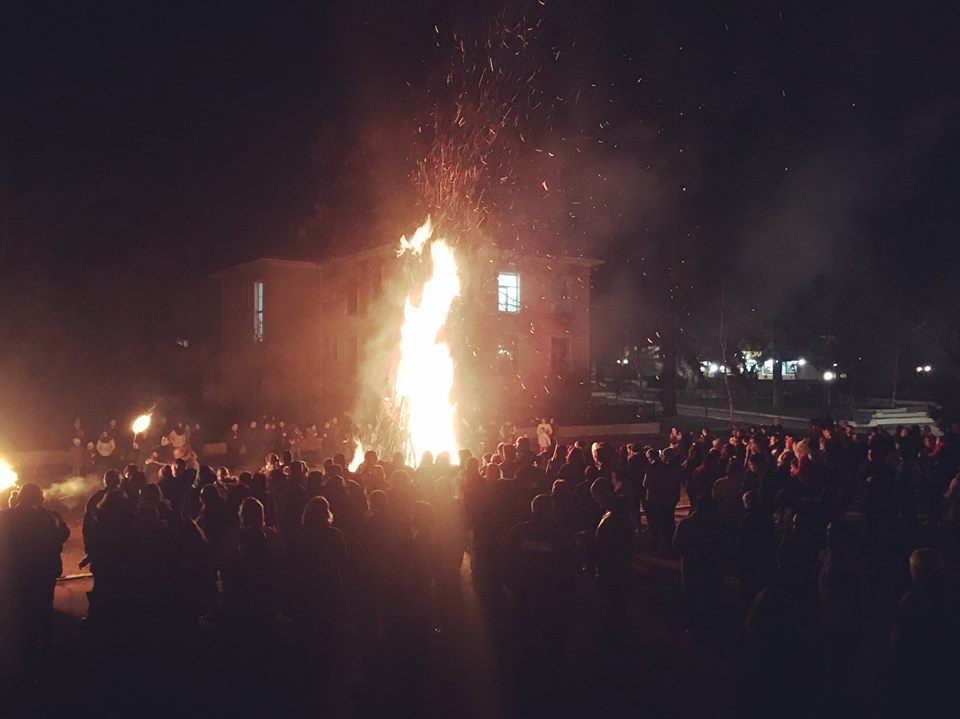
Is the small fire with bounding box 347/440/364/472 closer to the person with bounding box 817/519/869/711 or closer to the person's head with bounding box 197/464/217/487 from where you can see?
the person's head with bounding box 197/464/217/487

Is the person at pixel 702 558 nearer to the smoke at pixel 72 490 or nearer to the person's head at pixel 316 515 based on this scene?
the person's head at pixel 316 515

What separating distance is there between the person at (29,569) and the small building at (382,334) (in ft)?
61.6

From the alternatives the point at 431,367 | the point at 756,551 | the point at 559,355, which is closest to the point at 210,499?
the point at 756,551

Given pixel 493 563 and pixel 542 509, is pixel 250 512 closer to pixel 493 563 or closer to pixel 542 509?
pixel 542 509

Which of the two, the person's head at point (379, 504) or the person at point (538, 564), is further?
the person's head at point (379, 504)

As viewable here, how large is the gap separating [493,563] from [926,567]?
14.5 feet

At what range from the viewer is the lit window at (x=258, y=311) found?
3212 centimetres

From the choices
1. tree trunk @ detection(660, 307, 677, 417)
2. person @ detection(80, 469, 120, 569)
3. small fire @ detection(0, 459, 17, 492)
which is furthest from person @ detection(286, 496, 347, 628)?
tree trunk @ detection(660, 307, 677, 417)

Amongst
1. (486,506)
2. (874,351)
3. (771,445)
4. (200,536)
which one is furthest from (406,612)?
(874,351)

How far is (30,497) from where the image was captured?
6.55 metres

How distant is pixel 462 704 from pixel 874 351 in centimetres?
4785

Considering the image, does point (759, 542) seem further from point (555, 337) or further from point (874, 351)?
point (874, 351)

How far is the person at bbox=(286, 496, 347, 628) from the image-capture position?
5.44m

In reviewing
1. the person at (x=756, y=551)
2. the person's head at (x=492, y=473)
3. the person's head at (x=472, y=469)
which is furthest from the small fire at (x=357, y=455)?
the person at (x=756, y=551)
